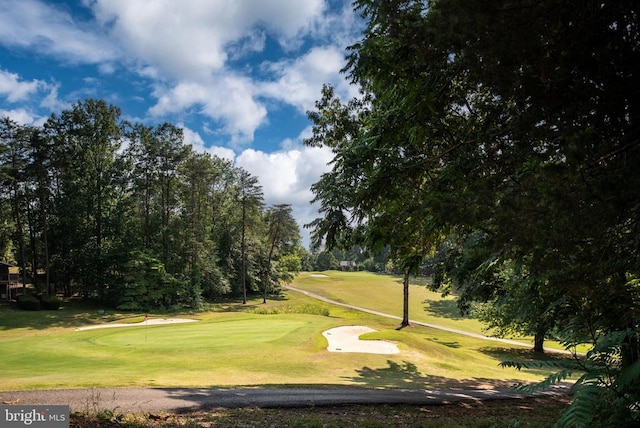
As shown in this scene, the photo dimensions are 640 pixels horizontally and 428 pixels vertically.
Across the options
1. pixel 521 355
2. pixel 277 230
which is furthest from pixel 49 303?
pixel 521 355

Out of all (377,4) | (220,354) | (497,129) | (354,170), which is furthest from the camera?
(220,354)

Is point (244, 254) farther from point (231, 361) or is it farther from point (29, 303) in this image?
point (231, 361)

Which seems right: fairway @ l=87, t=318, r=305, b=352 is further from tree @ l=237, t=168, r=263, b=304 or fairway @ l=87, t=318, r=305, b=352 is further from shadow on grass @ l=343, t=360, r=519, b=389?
tree @ l=237, t=168, r=263, b=304

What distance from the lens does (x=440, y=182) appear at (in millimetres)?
5719

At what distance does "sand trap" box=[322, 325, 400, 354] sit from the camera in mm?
18406

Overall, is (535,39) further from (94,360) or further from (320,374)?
(94,360)

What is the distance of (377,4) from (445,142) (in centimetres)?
255

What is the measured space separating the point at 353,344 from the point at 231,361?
6.77m

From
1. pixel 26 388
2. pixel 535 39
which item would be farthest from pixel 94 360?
pixel 535 39

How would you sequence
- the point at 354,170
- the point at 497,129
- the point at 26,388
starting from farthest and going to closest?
the point at 26,388
the point at 354,170
the point at 497,129

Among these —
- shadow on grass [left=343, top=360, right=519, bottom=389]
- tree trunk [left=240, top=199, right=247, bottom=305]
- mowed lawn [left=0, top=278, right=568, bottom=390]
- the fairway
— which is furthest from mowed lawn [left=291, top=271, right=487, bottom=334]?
shadow on grass [left=343, top=360, right=519, bottom=389]

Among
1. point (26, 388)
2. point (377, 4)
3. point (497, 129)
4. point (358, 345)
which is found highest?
point (377, 4)

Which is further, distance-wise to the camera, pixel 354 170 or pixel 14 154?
pixel 14 154

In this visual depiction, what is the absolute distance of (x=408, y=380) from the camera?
14070 mm
